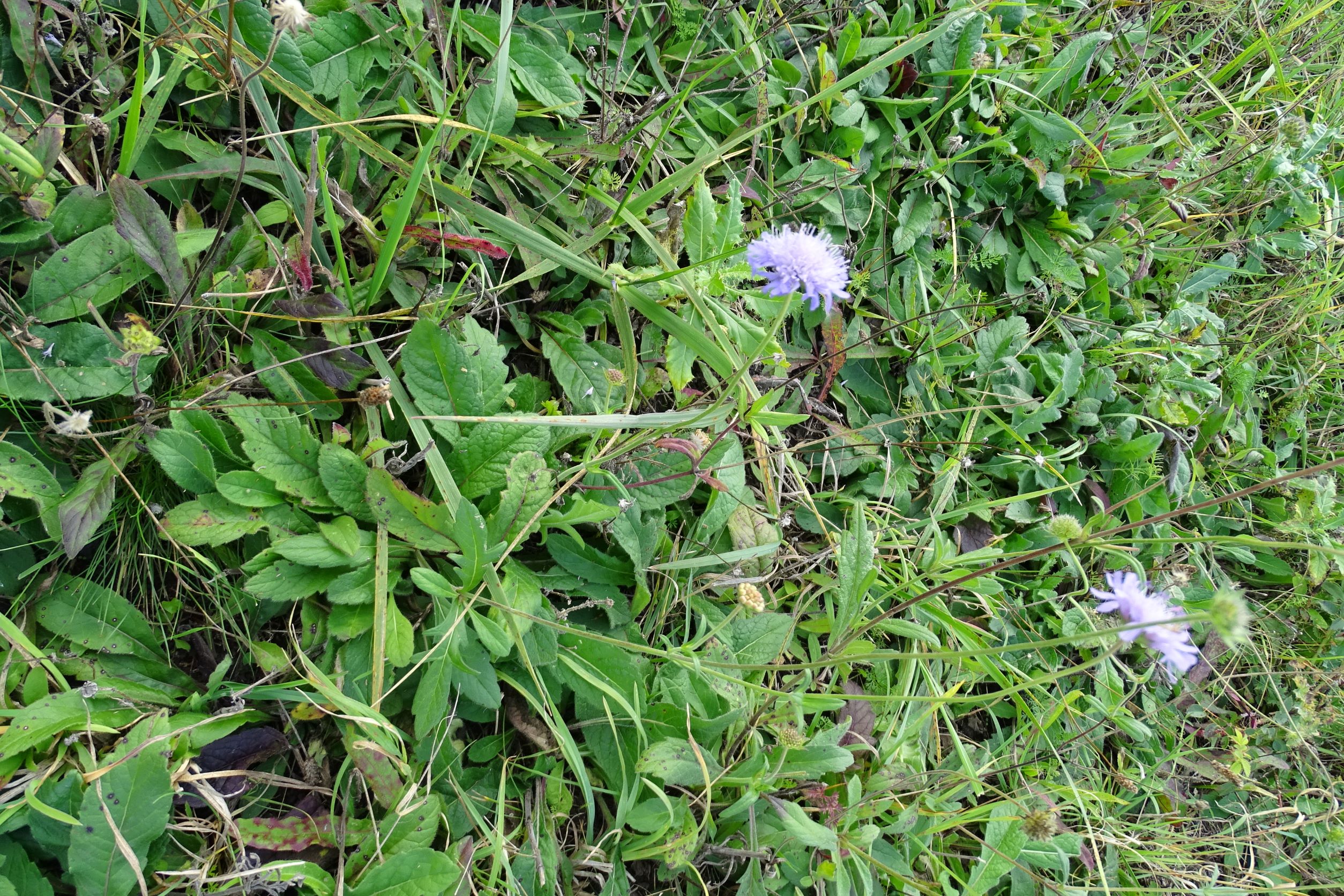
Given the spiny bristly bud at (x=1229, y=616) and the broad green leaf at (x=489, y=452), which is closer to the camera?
the spiny bristly bud at (x=1229, y=616)

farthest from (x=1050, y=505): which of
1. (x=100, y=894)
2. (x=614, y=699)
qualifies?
(x=100, y=894)

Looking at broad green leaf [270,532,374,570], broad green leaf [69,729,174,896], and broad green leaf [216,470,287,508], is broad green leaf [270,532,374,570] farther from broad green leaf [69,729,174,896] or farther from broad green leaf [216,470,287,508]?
broad green leaf [69,729,174,896]

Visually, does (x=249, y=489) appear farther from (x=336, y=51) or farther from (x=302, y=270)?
(x=336, y=51)

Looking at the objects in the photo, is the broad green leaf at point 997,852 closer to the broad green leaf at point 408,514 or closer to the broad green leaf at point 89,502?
the broad green leaf at point 408,514

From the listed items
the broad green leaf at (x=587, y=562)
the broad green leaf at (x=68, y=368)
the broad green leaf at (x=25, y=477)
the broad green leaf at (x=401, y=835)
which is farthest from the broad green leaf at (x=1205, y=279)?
the broad green leaf at (x=25, y=477)

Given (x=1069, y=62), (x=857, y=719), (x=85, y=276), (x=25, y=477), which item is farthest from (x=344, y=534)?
(x=1069, y=62)

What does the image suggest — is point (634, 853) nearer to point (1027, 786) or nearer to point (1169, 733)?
point (1027, 786)
